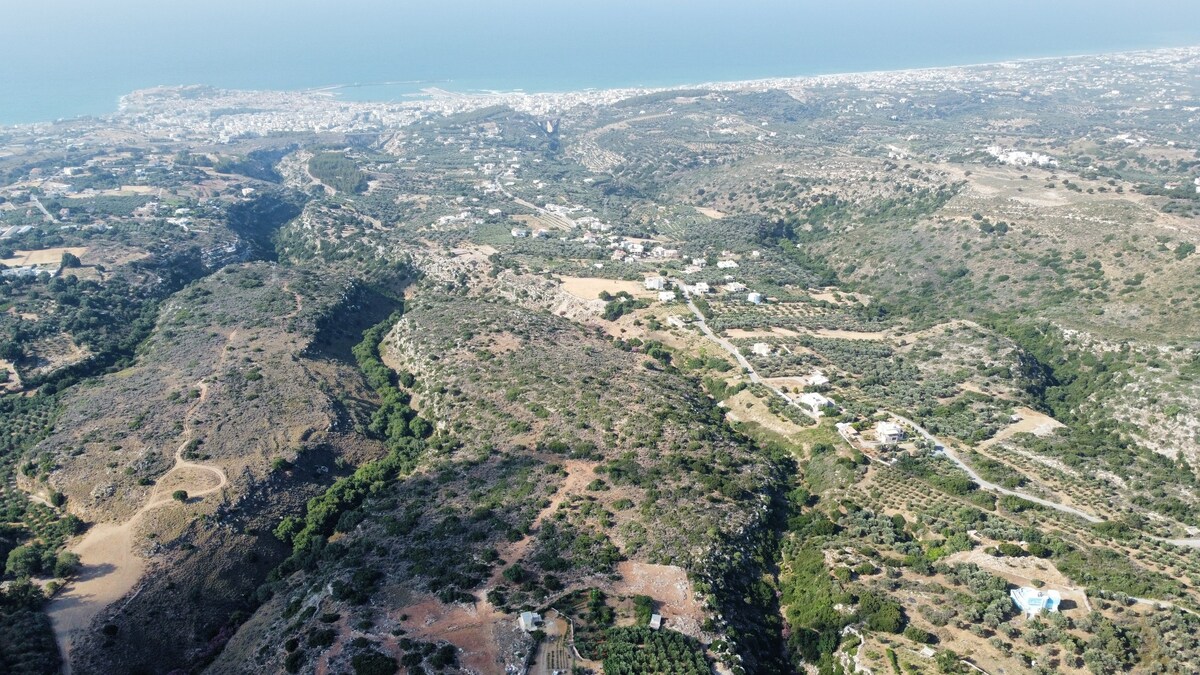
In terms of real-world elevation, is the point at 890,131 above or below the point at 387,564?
above

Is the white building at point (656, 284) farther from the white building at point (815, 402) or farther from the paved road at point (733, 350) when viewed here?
the white building at point (815, 402)

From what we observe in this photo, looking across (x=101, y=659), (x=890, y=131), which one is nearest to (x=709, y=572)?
(x=101, y=659)

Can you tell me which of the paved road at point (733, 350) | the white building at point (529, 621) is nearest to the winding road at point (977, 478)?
the paved road at point (733, 350)

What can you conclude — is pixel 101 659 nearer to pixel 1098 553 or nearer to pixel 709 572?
pixel 709 572

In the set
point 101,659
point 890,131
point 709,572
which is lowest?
point 101,659

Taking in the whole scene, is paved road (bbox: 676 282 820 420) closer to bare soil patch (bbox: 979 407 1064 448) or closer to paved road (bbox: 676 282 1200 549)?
paved road (bbox: 676 282 1200 549)
